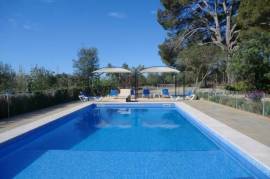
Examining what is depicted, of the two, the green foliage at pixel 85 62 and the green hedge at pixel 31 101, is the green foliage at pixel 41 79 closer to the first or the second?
the green hedge at pixel 31 101

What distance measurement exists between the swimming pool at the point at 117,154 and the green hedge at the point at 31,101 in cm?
197

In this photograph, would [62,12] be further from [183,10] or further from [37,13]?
[183,10]

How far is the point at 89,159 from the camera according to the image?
584 cm

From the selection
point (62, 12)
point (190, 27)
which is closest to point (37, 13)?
point (62, 12)

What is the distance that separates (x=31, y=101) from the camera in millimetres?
12156

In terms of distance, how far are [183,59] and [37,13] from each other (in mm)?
12276

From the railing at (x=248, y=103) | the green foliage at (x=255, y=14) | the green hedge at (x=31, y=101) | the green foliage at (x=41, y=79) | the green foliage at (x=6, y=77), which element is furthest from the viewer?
the green foliage at (x=255, y=14)

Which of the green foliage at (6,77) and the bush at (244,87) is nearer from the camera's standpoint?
the green foliage at (6,77)

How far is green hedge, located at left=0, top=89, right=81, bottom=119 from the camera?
1005cm

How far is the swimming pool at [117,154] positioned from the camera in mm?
5094

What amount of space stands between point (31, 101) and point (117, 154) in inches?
287

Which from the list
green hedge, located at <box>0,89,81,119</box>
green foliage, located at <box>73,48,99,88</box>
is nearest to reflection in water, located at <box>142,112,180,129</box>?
green hedge, located at <box>0,89,81,119</box>

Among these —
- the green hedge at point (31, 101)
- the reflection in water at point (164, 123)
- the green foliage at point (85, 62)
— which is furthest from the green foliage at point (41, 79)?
the green foliage at point (85, 62)

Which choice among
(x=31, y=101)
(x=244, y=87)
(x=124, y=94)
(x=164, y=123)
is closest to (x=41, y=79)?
(x=124, y=94)
